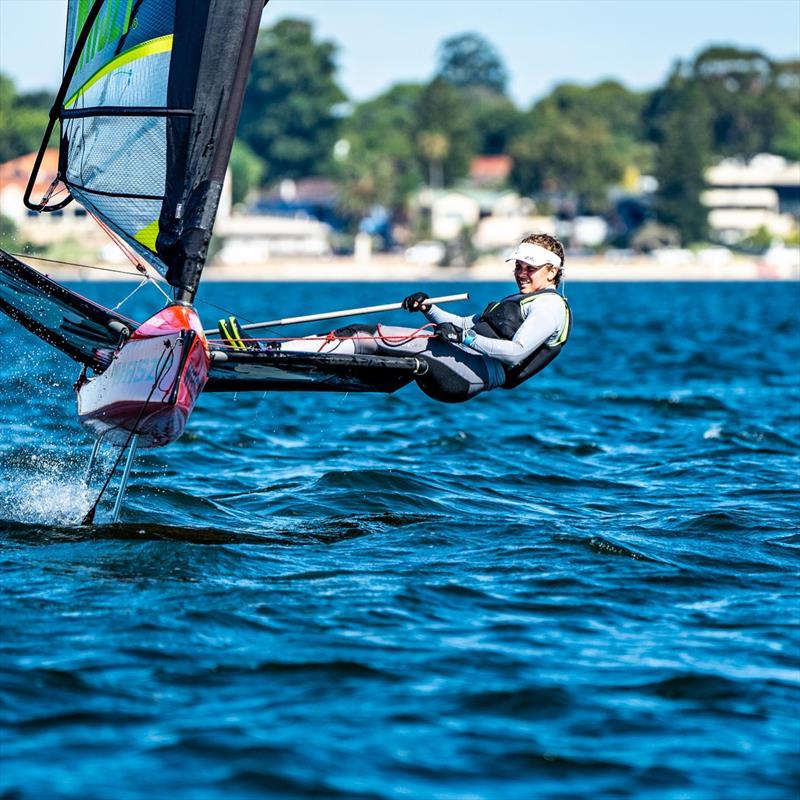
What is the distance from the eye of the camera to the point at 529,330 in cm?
941

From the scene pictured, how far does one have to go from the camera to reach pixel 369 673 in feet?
20.6

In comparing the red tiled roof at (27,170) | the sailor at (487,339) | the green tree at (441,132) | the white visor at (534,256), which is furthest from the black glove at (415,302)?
the green tree at (441,132)

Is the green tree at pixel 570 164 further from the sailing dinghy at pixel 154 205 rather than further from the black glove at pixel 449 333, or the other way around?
the black glove at pixel 449 333

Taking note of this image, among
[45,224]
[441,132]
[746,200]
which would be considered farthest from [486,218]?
[45,224]

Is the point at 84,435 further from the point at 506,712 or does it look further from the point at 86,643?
the point at 506,712

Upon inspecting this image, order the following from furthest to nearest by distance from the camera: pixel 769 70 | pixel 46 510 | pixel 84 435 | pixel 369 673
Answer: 1. pixel 769 70
2. pixel 84 435
3. pixel 46 510
4. pixel 369 673

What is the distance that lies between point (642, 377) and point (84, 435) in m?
11.3

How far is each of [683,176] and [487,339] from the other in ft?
398

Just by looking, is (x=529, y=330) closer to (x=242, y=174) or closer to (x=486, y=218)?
(x=486, y=218)

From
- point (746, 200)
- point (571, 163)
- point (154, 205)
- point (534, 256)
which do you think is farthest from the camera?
point (746, 200)

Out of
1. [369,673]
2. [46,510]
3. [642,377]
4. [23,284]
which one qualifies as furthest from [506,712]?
[642,377]

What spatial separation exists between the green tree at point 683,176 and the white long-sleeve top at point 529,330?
120 meters

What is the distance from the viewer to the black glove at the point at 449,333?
9.12 meters

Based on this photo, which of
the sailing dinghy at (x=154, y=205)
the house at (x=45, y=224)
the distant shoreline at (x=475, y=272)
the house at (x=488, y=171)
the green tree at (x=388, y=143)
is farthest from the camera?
the house at (x=488, y=171)
